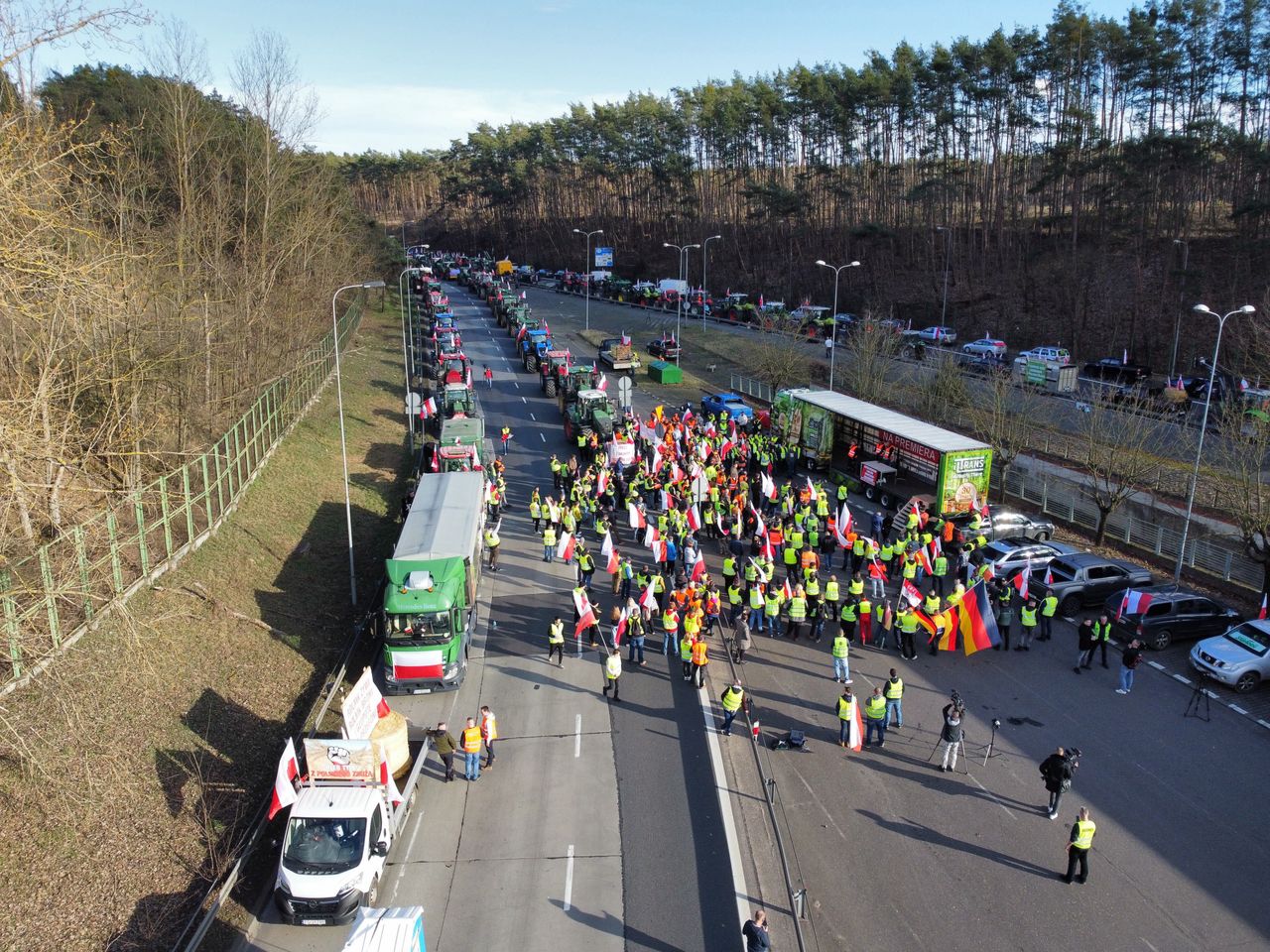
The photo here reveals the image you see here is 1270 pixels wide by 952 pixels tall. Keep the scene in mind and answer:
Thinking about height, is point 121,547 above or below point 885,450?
above

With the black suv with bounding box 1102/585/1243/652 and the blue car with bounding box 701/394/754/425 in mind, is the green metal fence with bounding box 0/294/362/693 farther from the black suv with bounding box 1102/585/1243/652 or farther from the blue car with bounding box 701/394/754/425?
the black suv with bounding box 1102/585/1243/652

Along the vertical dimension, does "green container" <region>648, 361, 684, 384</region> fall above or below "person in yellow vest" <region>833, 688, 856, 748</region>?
above

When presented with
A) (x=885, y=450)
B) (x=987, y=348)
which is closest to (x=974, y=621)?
(x=885, y=450)

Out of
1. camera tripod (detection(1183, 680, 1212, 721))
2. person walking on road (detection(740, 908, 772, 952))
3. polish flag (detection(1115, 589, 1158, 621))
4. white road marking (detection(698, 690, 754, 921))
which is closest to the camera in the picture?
person walking on road (detection(740, 908, 772, 952))

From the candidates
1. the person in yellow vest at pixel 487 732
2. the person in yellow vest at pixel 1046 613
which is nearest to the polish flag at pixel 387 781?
the person in yellow vest at pixel 487 732

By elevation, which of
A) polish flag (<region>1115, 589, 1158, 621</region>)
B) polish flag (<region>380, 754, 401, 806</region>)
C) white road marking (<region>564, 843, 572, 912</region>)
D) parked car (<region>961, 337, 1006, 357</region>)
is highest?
parked car (<region>961, 337, 1006, 357</region>)

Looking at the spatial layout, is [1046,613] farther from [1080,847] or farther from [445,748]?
[445,748]

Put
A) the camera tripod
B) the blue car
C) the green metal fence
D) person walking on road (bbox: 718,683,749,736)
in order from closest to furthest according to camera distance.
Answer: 1. the green metal fence
2. person walking on road (bbox: 718,683,749,736)
3. the camera tripod
4. the blue car

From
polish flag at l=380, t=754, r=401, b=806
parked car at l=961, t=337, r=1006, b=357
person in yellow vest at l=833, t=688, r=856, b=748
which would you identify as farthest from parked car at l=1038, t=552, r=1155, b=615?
parked car at l=961, t=337, r=1006, b=357
